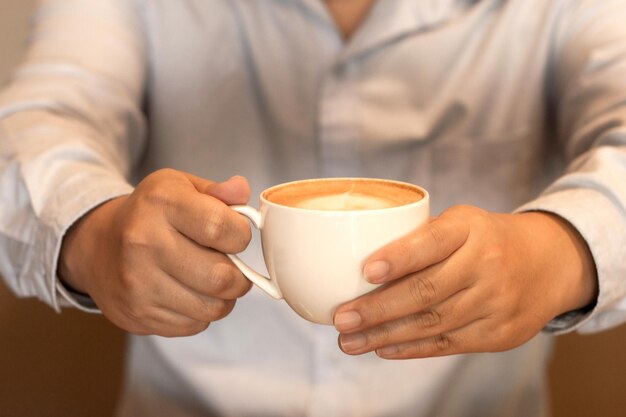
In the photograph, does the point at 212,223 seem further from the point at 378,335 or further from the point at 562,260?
the point at 562,260

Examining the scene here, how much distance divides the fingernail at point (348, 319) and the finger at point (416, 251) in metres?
0.03

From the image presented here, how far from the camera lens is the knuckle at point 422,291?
1.60 feet

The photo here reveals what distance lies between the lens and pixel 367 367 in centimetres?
87

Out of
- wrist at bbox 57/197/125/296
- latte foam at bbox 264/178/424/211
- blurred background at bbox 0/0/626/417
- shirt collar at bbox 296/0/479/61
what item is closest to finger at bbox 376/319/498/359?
latte foam at bbox 264/178/424/211

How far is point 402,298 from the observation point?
484 millimetres

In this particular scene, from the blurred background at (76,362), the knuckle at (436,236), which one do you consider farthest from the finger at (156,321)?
the blurred background at (76,362)

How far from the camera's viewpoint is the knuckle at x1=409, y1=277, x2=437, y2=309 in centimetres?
49

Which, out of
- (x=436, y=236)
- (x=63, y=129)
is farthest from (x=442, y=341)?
(x=63, y=129)

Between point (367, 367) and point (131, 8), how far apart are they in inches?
23.5

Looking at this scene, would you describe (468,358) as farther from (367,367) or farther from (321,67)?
(321,67)

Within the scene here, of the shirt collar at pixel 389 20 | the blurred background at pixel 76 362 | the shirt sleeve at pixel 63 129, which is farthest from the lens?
the blurred background at pixel 76 362

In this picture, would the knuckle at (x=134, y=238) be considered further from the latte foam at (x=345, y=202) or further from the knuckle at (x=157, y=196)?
the latte foam at (x=345, y=202)

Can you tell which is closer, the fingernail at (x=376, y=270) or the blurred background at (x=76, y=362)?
the fingernail at (x=376, y=270)

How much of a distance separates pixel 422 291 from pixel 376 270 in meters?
0.05
